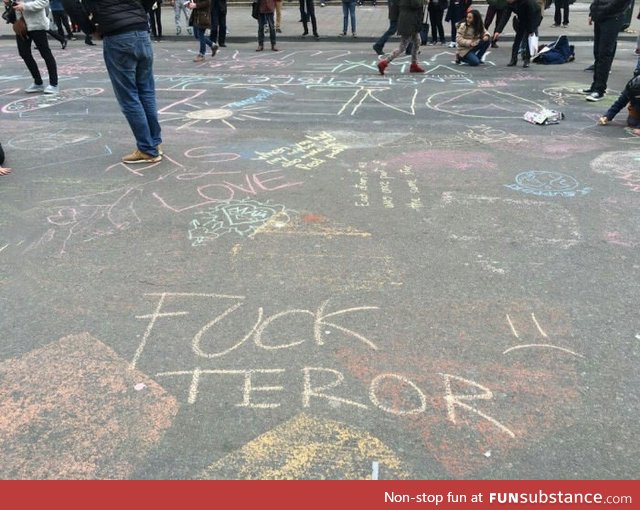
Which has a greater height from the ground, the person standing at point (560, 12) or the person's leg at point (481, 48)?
the person standing at point (560, 12)

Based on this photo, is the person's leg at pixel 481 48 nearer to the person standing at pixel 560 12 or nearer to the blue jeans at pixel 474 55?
the blue jeans at pixel 474 55

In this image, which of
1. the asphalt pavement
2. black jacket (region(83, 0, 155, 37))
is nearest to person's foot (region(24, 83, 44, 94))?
the asphalt pavement

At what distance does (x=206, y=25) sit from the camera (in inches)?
421

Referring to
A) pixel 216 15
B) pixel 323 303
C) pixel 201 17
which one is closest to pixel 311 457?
pixel 323 303

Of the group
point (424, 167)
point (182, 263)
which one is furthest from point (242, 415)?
point (424, 167)

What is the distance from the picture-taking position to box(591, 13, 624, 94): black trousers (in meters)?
6.52

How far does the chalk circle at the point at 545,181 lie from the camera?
4.22 meters

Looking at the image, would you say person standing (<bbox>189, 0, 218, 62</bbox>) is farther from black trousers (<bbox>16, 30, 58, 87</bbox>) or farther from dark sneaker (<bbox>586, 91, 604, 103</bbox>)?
dark sneaker (<bbox>586, 91, 604, 103</bbox>)

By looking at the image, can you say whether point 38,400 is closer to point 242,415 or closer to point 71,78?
point 242,415

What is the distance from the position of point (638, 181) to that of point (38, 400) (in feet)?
15.1

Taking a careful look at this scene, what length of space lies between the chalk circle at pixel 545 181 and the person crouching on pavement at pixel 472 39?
5.77 m

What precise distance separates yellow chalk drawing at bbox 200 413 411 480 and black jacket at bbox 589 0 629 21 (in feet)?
22.1

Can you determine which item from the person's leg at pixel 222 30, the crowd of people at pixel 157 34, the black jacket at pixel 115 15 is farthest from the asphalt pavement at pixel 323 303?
the person's leg at pixel 222 30
